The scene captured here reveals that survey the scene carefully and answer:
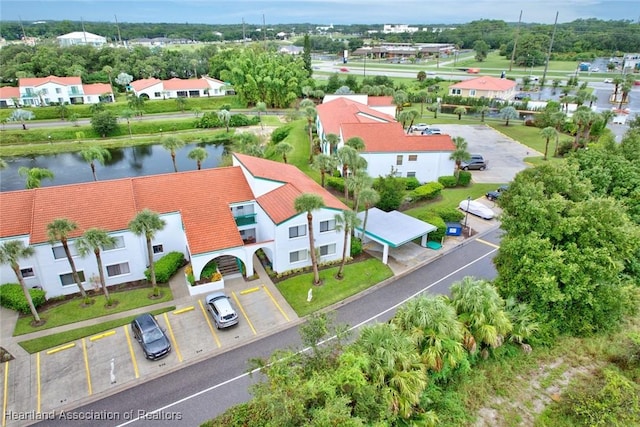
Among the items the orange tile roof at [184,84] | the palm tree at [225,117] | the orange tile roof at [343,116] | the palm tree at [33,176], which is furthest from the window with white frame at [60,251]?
the orange tile roof at [184,84]

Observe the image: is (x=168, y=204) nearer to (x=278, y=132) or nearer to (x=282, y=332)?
(x=282, y=332)

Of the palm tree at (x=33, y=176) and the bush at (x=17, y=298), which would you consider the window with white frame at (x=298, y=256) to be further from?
the palm tree at (x=33, y=176)

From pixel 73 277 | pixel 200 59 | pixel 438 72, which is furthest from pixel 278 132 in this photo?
pixel 438 72

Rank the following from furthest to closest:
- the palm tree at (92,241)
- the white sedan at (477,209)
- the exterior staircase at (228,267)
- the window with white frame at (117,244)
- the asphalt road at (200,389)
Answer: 1. the white sedan at (477,209)
2. the exterior staircase at (228,267)
3. the window with white frame at (117,244)
4. the palm tree at (92,241)
5. the asphalt road at (200,389)

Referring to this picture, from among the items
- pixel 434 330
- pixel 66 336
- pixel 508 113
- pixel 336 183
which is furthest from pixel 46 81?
pixel 434 330

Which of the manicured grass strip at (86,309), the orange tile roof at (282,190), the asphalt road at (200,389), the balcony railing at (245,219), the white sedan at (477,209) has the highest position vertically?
the orange tile roof at (282,190)

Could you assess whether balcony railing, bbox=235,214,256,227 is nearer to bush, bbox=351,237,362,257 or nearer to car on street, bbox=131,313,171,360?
bush, bbox=351,237,362,257
